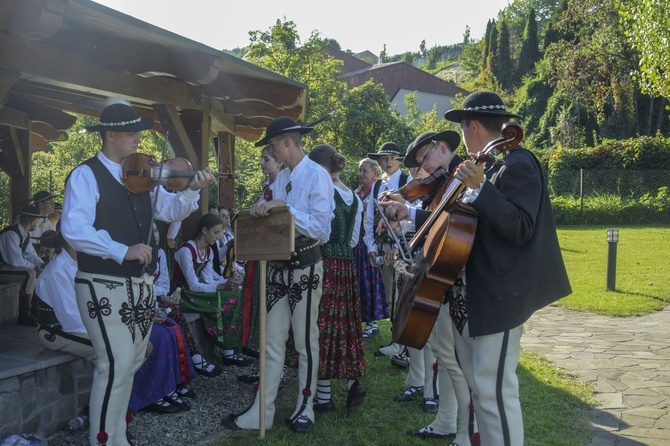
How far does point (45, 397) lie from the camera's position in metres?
4.21

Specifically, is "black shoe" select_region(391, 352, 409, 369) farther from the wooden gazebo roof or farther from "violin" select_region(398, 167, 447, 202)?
the wooden gazebo roof

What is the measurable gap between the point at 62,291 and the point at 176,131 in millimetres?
2692

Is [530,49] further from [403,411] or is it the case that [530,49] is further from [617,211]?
[403,411]

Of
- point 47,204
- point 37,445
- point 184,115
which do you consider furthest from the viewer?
point 47,204

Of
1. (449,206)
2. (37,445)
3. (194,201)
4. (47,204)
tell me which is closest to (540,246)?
(449,206)

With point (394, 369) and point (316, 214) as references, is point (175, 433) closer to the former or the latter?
point (316, 214)

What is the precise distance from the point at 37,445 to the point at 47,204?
5.63 m

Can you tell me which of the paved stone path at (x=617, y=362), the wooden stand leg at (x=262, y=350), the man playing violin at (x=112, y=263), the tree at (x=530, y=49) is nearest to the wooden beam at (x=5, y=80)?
the man playing violin at (x=112, y=263)

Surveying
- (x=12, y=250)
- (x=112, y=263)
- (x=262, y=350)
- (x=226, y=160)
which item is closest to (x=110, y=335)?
(x=112, y=263)

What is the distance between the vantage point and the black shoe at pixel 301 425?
4.43 meters

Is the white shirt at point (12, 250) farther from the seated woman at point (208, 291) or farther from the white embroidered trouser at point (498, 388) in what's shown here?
the white embroidered trouser at point (498, 388)

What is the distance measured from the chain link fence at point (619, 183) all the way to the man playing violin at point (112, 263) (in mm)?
19320

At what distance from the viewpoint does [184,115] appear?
7.15 m

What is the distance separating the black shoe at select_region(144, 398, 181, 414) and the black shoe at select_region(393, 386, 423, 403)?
1797 millimetres
